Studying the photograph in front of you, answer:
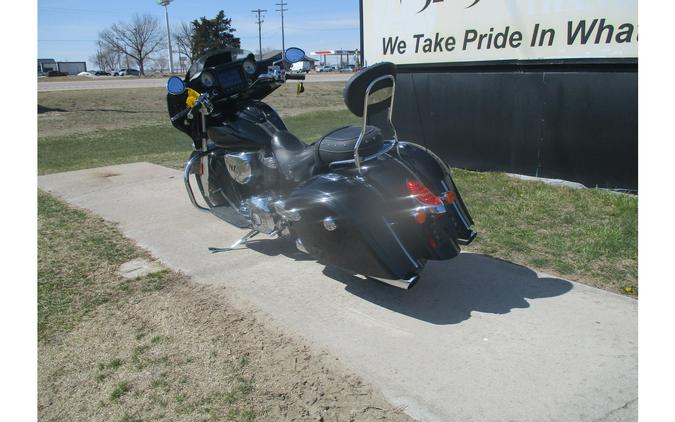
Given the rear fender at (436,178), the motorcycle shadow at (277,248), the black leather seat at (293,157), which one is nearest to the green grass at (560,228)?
the rear fender at (436,178)

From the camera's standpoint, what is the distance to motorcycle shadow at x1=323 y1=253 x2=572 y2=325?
3641 mm

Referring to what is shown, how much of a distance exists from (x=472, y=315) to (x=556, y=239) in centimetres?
174

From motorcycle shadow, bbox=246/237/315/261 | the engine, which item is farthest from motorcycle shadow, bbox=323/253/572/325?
the engine

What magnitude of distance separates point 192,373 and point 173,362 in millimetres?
184

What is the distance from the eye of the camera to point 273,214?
14.4 ft

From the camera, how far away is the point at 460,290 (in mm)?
3928

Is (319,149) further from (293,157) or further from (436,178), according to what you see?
(436,178)

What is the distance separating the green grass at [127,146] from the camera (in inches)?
385

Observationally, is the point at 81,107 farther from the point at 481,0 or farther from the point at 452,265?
the point at 452,265

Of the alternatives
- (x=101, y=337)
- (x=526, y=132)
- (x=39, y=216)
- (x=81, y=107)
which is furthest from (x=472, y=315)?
(x=81, y=107)

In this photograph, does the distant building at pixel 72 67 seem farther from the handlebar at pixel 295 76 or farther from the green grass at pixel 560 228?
the green grass at pixel 560 228

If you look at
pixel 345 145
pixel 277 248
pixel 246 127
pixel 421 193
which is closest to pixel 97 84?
pixel 246 127

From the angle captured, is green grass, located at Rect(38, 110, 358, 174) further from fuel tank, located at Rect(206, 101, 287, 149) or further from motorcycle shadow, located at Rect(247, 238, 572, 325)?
motorcycle shadow, located at Rect(247, 238, 572, 325)

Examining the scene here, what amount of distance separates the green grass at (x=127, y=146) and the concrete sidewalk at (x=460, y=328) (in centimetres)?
512
